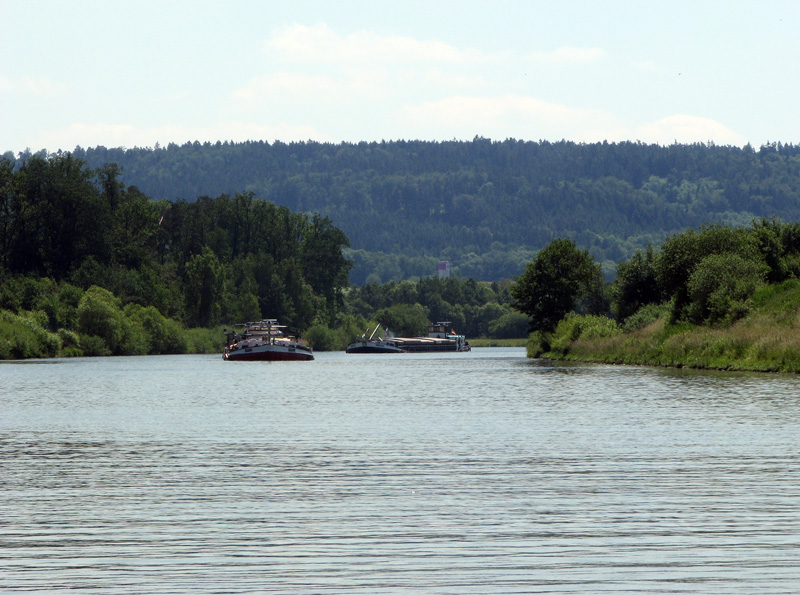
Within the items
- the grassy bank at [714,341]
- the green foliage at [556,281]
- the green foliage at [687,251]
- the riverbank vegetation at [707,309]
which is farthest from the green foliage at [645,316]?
the green foliage at [556,281]

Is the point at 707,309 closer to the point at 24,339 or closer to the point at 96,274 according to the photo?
the point at 24,339

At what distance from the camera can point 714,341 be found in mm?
79250

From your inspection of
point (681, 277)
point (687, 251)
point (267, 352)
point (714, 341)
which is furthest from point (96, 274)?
point (714, 341)

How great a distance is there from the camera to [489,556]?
15984 mm

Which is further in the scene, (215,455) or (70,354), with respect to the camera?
(70,354)

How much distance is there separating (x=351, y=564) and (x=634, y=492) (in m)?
8.13

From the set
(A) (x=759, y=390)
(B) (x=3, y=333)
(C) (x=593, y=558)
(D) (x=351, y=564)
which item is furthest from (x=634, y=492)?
(B) (x=3, y=333)

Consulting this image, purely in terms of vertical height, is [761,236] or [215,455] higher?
[761,236]

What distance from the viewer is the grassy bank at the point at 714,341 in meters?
70.9

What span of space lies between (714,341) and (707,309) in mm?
8609

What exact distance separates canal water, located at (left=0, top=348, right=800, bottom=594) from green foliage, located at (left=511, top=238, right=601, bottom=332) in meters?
78.2

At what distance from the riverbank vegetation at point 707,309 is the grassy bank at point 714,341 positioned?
0.29 ft

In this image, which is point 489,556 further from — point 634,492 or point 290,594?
point 634,492

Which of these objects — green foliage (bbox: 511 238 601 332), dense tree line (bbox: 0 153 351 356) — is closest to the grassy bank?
green foliage (bbox: 511 238 601 332)
